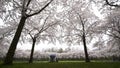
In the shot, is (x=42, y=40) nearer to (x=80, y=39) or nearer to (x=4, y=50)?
(x=80, y=39)

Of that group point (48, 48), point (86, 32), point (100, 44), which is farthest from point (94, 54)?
point (48, 48)

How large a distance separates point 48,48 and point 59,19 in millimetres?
65766

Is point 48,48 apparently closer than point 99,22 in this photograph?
No

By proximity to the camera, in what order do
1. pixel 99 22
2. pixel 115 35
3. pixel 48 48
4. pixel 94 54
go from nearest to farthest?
pixel 115 35
pixel 99 22
pixel 94 54
pixel 48 48

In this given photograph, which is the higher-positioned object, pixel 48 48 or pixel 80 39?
pixel 48 48

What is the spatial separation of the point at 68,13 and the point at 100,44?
9485 millimetres

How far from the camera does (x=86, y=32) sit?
31.6 meters

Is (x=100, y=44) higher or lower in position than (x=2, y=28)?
lower

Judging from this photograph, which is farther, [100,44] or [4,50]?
[4,50]

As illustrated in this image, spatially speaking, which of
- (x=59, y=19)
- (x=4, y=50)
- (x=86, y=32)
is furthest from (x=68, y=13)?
(x=4, y=50)

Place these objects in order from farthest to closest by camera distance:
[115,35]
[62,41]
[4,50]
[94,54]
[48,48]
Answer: [48,48]
[94,54]
[4,50]
[62,41]
[115,35]

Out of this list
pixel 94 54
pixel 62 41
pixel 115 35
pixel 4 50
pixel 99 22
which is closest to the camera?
pixel 115 35

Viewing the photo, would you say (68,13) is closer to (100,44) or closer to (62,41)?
(62,41)

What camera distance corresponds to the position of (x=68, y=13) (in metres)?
31.5
